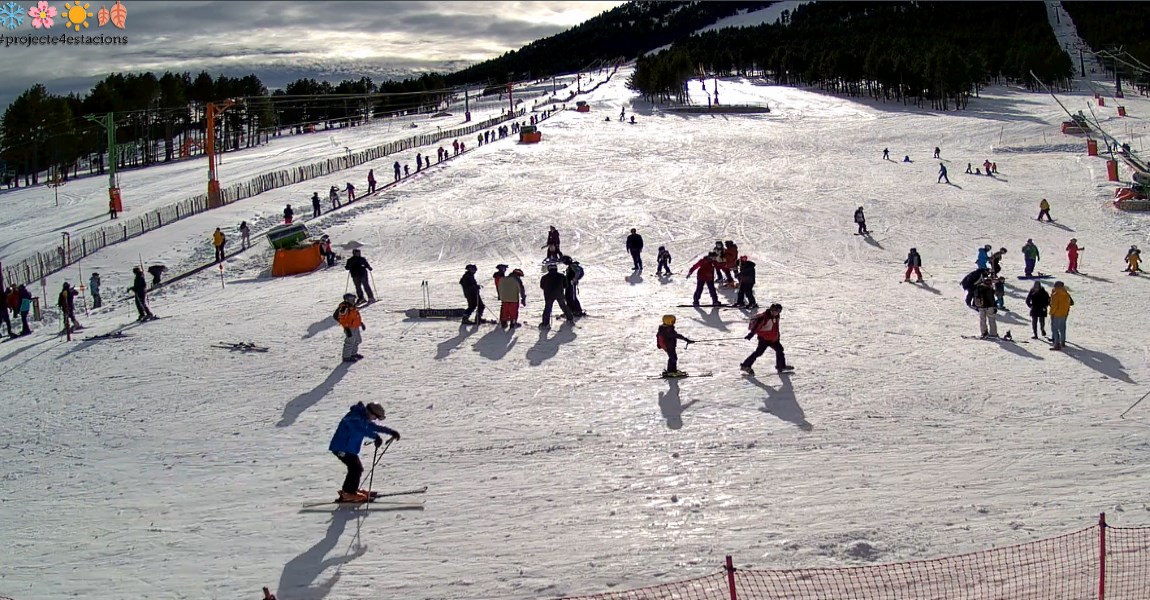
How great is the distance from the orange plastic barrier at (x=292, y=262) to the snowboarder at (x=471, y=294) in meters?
9.18

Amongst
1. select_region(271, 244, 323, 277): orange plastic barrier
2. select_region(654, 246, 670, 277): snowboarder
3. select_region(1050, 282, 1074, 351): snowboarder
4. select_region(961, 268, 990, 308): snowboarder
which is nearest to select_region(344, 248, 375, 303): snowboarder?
select_region(271, 244, 323, 277): orange plastic barrier

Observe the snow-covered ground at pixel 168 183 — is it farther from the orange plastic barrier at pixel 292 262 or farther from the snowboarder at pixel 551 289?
the snowboarder at pixel 551 289

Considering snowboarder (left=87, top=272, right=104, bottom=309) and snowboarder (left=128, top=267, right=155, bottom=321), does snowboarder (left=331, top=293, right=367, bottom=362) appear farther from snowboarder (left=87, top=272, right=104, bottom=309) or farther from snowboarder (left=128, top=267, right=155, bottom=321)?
snowboarder (left=87, top=272, right=104, bottom=309)

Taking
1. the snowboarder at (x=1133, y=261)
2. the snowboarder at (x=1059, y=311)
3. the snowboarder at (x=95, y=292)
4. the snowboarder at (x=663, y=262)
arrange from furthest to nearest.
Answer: the snowboarder at (x=95, y=292)
the snowboarder at (x=663, y=262)
the snowboarder at (x=1133, y=261)
the snowboarder at (x=1059, y=311)

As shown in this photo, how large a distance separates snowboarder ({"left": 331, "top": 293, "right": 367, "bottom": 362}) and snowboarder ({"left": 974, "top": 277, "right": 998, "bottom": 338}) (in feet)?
30.5

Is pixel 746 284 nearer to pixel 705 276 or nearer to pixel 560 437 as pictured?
pixel 705 276

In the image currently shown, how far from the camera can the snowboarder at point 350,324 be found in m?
14.0

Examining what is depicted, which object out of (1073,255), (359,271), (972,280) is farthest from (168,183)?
(972,280)

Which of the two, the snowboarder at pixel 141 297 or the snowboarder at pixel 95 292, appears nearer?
the snowboarder at pixel 141 297

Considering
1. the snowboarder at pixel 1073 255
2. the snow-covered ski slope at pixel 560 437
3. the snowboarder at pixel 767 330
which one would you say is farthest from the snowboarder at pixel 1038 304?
the snowboarder at pixel 1073 255

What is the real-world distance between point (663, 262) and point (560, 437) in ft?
36.9

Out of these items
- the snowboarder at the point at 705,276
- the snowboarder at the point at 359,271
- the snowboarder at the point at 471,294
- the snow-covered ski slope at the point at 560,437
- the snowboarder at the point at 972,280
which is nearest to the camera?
the snow-covered ski slope at the point at 560,437

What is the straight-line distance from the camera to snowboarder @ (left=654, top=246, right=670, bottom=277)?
21.6m

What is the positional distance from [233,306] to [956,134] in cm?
4540
